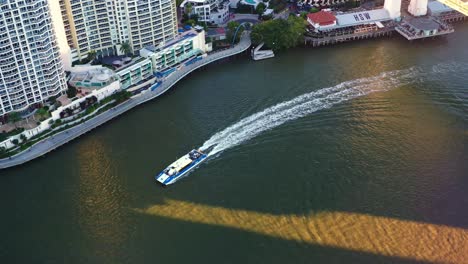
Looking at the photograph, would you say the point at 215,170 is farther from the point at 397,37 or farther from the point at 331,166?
the point at 397,37

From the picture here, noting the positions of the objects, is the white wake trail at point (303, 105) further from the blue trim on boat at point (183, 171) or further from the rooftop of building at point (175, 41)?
the rooftop of building at point (175, 41)

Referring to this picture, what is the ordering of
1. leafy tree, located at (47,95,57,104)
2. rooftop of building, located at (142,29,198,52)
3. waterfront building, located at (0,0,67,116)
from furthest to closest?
rooftop of building, located at (142,29,198,52) → leafy tree, located at (47,95,57,104) → waterfront building, located at (0,0,67,116)

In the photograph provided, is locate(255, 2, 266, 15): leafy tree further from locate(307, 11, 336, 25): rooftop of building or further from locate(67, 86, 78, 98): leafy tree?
locate(67, 86, 78, 98): leafy tree

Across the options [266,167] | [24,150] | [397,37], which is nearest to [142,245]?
[266,167]

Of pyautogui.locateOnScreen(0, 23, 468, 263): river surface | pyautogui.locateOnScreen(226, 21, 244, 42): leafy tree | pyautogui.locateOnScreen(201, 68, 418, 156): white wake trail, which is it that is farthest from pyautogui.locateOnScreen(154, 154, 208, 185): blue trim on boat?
pyautogui.locateOnScreen(226, 21, 244, 42): leafy tree

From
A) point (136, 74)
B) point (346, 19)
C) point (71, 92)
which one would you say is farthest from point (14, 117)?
point (346, 19)

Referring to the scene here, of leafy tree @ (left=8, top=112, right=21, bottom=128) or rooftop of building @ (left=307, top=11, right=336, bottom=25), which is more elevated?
rooftop of building @ (left=307, top=11, right=336, bottom=25)
